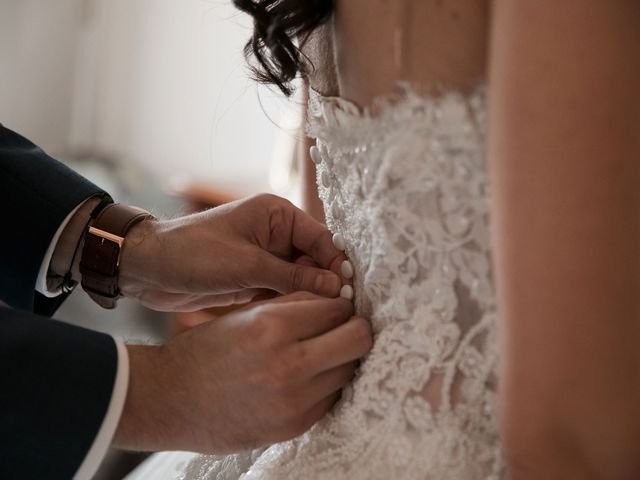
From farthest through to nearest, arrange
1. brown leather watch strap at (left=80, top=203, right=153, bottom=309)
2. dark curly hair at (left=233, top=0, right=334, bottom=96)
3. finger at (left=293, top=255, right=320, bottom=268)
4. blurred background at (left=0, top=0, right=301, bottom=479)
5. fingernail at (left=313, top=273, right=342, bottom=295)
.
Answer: blurred background at (left=0, top=0, right=301, bottom=479) → brown leather watch strap at (left=80, top=203, right=153, bottom=309) → finger at (left=293, top=255, right=320, bottom=268) → fingernail at (left=313, top=273, right=342, bottom=295) → dark curly hair at (left=233, top=0, right=334, bottom=96)

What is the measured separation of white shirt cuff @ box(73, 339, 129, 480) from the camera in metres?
0.79

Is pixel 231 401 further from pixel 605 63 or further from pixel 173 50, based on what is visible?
pixel 173 50

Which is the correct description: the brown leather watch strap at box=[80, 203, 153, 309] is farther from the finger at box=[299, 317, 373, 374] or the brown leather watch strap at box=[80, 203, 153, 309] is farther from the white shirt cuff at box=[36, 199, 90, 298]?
the finger at box=[299, 317, 373, 374]

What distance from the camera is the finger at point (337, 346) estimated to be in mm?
774

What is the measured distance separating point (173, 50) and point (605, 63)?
3.34 meters

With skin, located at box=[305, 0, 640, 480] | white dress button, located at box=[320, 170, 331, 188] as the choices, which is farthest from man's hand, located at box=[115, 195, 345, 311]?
skin, located at box=[305, 0, 640, 480]

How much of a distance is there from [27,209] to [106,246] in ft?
0.53

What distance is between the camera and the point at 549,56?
0.58 meters

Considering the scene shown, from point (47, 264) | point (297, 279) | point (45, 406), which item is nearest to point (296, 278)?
point (297, 279)

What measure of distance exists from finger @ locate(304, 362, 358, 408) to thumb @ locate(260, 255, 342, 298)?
0.36 ft

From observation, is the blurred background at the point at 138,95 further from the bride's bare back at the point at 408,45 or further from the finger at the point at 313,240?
the bride's bare back at the point at 408,45

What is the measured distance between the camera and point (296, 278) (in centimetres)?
95

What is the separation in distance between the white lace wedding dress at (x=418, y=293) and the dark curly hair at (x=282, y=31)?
0.08 meters

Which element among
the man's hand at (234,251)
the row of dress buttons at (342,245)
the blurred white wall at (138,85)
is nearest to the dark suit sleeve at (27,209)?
the man's hand at (234,251)
